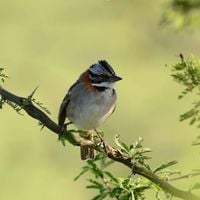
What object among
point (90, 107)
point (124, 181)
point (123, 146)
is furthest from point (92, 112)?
point (124, 181)

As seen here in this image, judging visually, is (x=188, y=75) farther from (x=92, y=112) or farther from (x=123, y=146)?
(x=92, y=112)

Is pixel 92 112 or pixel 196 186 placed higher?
pixel 92 112

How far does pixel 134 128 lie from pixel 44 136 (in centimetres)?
311

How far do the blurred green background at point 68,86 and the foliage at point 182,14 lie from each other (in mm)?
2785

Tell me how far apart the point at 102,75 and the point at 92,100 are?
22 cm

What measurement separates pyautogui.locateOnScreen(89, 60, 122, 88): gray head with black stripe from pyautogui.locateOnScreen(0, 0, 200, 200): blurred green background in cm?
233

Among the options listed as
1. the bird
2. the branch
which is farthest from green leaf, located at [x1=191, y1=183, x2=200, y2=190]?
the bird

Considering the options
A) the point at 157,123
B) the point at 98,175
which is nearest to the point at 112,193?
the point at 98,175

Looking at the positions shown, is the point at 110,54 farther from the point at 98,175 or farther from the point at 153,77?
the point at 98,175

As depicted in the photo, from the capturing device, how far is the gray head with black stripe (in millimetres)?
4750

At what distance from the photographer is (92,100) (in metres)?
4.98

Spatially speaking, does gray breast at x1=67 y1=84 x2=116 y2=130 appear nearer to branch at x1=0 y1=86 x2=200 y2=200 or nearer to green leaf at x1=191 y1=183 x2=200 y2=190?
branch at x1=0 y1=86 x2=200 y2=200

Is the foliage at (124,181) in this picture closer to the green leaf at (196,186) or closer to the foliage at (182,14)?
the green leaf at (196,186)

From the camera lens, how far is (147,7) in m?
8.14
